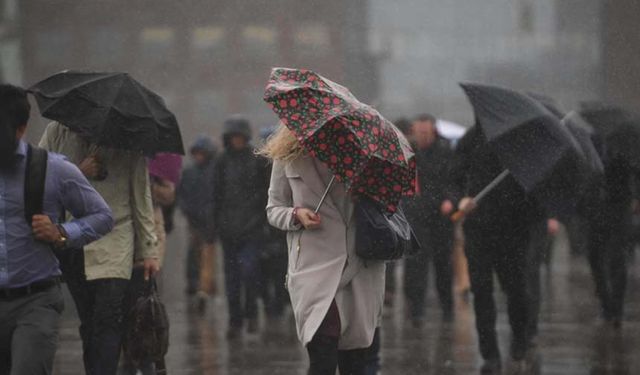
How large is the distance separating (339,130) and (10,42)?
379 inches

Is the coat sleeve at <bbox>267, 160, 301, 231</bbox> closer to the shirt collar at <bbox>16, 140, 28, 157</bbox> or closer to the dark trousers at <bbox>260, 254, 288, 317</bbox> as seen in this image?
the shirt collar at <bbox>16, 140, 28, 157</bbox>

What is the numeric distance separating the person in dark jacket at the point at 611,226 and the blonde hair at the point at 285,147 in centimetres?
531

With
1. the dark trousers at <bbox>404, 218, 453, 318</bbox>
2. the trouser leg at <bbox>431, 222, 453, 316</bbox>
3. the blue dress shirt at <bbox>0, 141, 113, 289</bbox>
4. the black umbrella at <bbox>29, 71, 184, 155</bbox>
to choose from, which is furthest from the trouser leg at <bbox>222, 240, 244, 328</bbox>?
the blue dress shirt at <bbox>0, 141, 113, 289</bbox>

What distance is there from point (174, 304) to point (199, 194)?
1197 millimetres

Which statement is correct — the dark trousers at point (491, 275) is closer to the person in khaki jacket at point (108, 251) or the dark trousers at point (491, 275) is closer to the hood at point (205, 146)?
the person in khaki jacket at point (108, 251)

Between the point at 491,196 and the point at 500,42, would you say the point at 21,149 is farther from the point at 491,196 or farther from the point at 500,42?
the point at 500,42

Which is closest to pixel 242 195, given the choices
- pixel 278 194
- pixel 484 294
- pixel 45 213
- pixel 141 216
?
pixel 484 294

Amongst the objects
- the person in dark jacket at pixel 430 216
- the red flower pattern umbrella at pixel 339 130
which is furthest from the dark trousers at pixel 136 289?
the person in dark jacket at pixel 430 216

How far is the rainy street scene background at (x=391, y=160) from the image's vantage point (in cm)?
689

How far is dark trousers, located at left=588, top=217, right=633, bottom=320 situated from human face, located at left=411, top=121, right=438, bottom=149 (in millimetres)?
1657

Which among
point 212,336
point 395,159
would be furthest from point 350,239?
point 212,336

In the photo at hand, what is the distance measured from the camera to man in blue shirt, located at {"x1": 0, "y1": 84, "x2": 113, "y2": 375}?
19.8 feet

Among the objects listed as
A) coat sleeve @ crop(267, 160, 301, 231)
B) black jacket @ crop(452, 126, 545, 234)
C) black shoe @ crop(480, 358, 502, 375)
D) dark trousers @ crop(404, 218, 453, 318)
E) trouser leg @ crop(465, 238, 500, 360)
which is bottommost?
Answer: dark trousers @ crop(404, 218, 453, 318)

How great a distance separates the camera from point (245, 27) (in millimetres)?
15656
